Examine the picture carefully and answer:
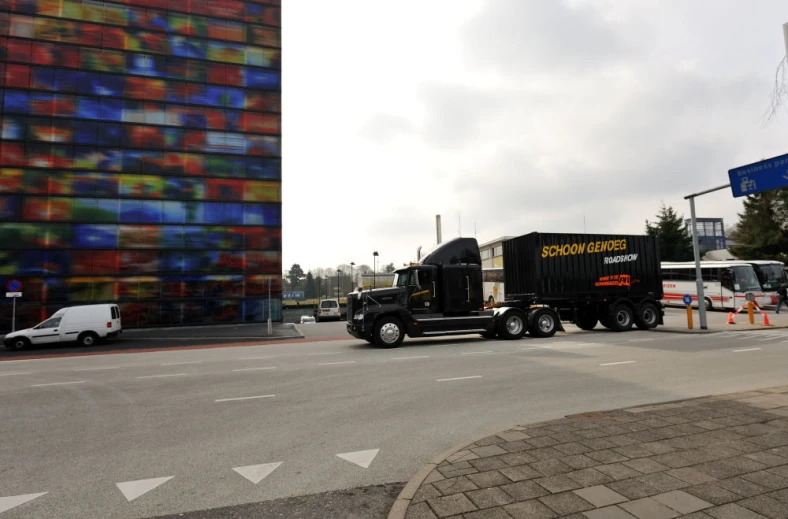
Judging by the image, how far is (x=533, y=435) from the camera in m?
4.77

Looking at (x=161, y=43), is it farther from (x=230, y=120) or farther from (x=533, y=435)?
(x=533, y=435)

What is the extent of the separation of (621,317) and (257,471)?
1767 centimetres

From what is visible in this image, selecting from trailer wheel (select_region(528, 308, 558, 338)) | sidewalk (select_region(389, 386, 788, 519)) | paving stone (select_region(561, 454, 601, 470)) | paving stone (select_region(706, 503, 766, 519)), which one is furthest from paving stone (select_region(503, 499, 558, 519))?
trailer wheel (select_region(528, 308, 558, 338))

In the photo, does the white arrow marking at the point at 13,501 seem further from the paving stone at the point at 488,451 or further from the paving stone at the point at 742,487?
the paving stone at the point at 742,487

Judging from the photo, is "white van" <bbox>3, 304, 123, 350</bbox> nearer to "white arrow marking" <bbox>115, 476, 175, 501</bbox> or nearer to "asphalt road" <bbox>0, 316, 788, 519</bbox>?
"asphalt road" <bbox>0, 316, 788, 519</bbox>

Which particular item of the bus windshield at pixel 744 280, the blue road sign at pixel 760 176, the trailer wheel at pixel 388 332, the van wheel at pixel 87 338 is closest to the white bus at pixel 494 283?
the bus windshield at pixel 744 280

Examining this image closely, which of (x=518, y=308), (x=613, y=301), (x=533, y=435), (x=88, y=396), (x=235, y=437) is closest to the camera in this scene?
(x=533, y=435)

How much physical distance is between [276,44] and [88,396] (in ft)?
126

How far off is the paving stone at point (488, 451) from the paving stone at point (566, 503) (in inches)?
37.3

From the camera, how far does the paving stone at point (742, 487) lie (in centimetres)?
329

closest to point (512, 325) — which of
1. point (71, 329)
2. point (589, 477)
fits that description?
point (589, 477)

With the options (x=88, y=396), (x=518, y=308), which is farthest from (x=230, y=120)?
(x=88, y=396)

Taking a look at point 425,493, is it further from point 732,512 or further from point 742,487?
point 742,487

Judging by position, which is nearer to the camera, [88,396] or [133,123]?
[88,396]
